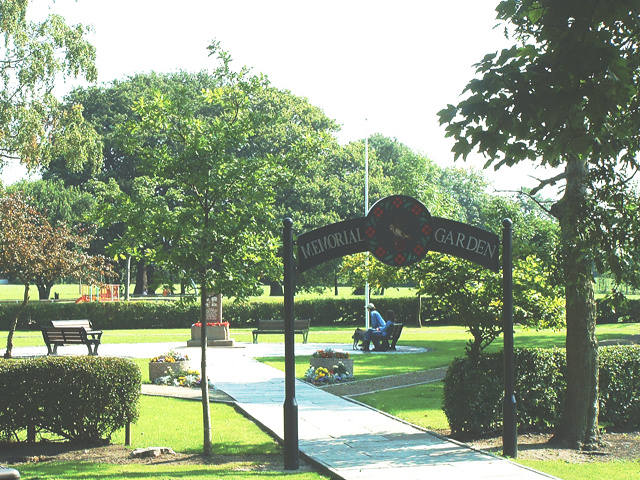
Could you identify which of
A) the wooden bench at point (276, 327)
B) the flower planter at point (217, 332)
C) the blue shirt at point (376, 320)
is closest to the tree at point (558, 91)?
the blue shirt at point (376, 320)

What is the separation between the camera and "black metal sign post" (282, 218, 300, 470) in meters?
8.62

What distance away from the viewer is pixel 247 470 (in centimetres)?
847

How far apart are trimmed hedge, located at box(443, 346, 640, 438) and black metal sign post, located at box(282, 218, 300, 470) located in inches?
99.8

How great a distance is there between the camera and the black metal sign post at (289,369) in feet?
28.3

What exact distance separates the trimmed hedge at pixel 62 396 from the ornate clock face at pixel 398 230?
Result: 12.7 ft

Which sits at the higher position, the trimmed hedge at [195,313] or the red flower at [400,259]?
the red flower at [400,259]

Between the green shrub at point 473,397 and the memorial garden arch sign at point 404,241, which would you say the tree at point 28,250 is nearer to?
the memorial garden arch sign at point 404,241

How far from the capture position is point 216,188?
31.7 ft

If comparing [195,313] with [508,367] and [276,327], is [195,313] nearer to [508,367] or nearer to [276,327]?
[276,327]

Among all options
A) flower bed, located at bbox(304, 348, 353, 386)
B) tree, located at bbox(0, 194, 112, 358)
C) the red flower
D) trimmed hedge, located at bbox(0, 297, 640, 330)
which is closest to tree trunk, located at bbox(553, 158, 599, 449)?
the red flower

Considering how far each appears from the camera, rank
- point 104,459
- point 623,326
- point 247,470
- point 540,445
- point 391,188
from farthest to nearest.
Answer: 1. point 391,188
2. point 623,326
3. point 540,445
4. point 104,459
5. point 247,470

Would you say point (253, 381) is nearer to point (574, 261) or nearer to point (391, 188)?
point (574, 261)

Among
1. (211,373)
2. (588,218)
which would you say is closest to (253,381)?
A: (211,373)

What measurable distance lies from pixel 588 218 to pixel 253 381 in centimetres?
940
